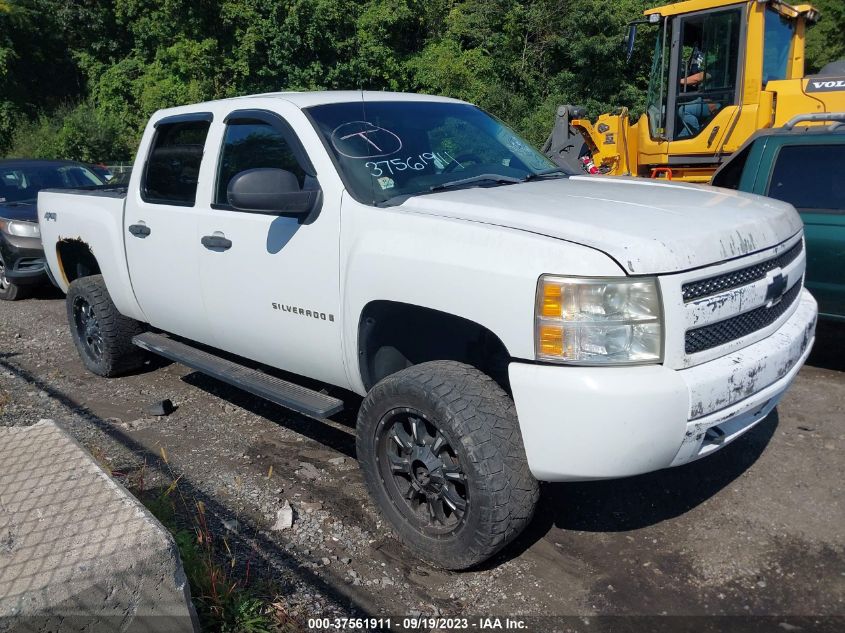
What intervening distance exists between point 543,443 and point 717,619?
3.26ft

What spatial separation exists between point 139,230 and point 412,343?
94.0 inches

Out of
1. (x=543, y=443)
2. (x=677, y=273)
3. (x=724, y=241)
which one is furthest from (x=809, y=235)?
(x=543, y=443)

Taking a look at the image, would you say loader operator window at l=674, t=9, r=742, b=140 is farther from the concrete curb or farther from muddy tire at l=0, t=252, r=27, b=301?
the concrete curb

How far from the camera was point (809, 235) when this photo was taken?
5.38 metres

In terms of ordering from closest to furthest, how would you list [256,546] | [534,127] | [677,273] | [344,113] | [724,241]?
[677,273]
[724,241]
[256,546]
[344,113]
[534,127]

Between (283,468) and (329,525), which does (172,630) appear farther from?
(283,468)

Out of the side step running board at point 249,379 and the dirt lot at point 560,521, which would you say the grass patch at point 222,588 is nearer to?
the dirt lot at point 560,521

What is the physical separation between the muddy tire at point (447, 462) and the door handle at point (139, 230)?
2.34m

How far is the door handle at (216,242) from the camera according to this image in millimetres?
4164

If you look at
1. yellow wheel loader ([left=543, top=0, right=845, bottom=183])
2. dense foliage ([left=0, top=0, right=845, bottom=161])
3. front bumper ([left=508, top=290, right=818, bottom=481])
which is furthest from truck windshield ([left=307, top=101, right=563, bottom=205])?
dense foliage ([left=0, top=0, right=845, bottom=161])

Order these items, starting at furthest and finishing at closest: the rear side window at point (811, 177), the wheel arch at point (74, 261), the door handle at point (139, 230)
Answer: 1. the wheel arch at point (74, 261)
2. the rear side window at point (811, 177)
3. the door handle at point (139, 230)

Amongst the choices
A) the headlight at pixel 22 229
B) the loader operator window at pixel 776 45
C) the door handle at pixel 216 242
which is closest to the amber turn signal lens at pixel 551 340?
the door handle at pixel 216 242

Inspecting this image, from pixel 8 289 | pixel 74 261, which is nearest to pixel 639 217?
pixel 74 261

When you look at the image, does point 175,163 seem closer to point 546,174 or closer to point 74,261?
point 74,261
